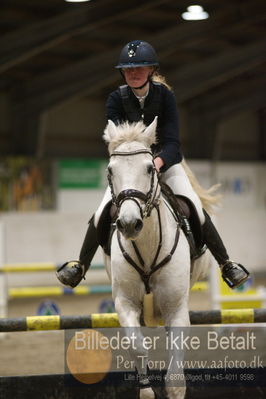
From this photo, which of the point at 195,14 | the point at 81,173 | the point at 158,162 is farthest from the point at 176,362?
the point at 81,173

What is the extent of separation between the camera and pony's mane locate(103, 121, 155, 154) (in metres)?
3.45

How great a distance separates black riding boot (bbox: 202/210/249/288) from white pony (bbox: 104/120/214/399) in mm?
336

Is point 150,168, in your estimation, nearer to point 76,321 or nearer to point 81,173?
point 76,321

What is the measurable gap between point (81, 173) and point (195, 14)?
13.7 ft

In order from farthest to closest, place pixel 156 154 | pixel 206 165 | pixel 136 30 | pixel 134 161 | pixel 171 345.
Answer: pixel 206 165 < pixel 136 30 < pixel 156 154 < pixel 171 345 < pixel 134 161

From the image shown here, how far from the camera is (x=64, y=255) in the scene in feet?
43.2

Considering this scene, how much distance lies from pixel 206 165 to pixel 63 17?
577cm

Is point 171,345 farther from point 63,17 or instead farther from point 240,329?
point 63,17

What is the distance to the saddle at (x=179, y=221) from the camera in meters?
3.87

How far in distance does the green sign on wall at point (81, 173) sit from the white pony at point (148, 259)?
10183 millimetres

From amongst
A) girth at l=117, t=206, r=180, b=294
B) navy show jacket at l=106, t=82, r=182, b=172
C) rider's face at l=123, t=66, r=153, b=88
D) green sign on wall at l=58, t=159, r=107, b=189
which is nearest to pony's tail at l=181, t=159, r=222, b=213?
navy show jacket at l=106, t=82, r=182, b=172

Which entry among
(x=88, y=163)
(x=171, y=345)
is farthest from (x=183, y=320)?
(x=88, y=163)

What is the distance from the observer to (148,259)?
3586mm

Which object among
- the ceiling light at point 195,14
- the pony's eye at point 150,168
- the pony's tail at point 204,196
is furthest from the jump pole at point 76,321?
the ceiling light at point 195,14
